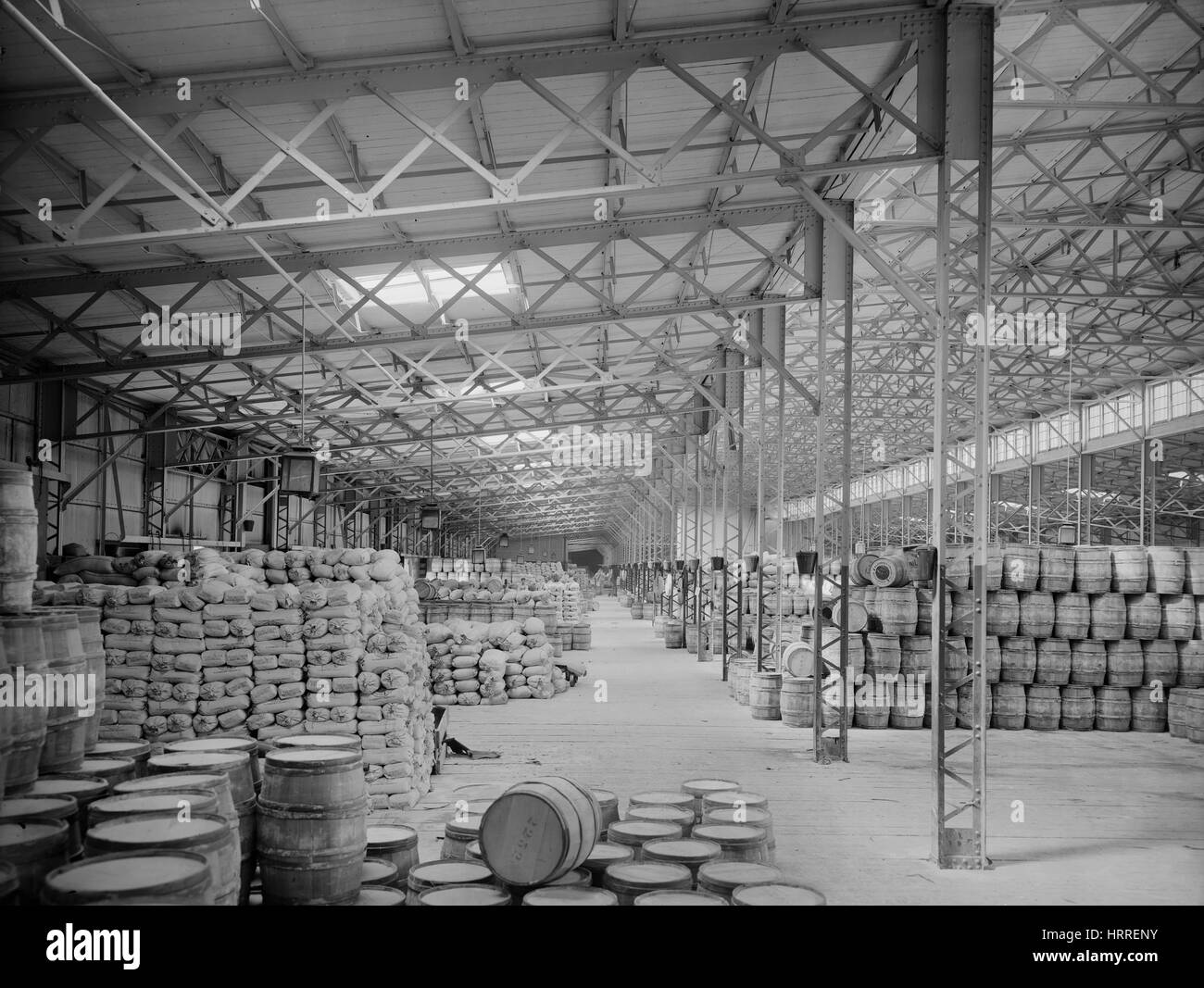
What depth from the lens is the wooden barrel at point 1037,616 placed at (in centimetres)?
1346

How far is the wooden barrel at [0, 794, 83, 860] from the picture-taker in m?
3.99

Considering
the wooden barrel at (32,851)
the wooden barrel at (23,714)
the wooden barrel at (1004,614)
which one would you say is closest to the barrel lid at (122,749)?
the wooden barrel at (23,714)

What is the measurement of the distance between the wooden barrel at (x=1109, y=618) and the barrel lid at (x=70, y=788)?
13.6 meters

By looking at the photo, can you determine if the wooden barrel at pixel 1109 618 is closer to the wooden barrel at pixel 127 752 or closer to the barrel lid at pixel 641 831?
the barrel lid at pixel 641 831

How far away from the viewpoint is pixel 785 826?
837 cm

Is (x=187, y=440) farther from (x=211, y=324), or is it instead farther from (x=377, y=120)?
(x=377, y=120)

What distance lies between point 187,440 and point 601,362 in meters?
11.3

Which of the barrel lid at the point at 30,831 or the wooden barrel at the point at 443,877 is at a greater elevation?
the barrel lid at the point at 30,831

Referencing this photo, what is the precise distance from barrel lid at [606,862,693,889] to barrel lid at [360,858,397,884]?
1.30 meters

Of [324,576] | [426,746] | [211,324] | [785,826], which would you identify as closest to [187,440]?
[211,324]

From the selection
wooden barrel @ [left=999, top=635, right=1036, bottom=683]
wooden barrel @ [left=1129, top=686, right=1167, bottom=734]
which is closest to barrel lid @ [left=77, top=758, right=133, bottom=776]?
wooden barrel @ [left=999, top=635, right=1036, bottom=683]

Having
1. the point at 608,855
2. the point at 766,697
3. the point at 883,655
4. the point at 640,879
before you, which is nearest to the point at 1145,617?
the point at 883,655

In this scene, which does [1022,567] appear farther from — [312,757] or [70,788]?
[70,788]

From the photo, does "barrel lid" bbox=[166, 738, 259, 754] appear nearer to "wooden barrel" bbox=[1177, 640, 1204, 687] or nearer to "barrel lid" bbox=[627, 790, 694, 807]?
"barrel lid" bbox=[627, 790, 694, 807]
